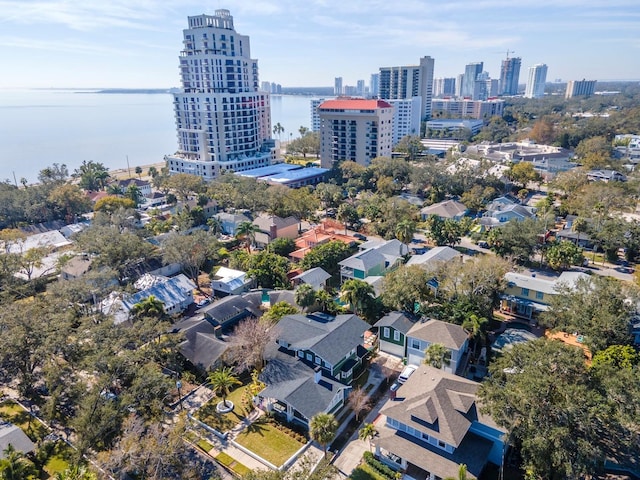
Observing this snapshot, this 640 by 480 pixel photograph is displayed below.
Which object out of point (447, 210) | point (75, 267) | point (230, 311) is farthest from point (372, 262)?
point (75, 267)

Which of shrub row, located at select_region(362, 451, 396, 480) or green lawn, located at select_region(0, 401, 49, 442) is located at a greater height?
shrub row, located at select_region(362, 451, 396, 480)

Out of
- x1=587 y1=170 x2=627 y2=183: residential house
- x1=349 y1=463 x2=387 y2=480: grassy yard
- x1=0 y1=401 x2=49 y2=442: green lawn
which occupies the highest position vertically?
x1=587 y1=170 x2=627 y2=183: residential house

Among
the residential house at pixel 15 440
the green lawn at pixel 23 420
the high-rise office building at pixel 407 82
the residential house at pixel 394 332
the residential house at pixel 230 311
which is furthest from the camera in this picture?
the high-rise office building at pixel 407 82

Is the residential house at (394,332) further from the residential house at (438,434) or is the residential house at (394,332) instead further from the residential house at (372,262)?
the residential house at (372,262)

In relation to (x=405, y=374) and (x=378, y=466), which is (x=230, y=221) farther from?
(x=378, y=466)

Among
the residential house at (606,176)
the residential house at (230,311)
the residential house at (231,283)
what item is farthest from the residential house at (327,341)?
the residential house at (606,176)

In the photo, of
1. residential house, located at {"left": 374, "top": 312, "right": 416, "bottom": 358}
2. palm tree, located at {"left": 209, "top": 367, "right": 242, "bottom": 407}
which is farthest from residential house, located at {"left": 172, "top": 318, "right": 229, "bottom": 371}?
residential house, located at {"left": 374, "top": 312, "right": 416, "bottom": 358}

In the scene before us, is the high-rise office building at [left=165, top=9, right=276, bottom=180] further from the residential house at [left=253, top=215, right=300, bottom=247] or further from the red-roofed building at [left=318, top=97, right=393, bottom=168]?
the residential house at [left=253, top=215, right=300, bottom=247]
